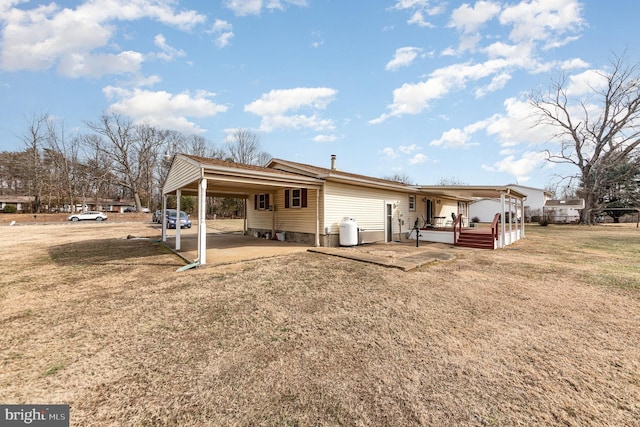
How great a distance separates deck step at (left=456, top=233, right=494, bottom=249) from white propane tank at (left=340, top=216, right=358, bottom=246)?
5.46m

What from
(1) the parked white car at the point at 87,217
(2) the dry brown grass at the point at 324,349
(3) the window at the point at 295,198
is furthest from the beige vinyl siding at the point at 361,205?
(1) the parked white car at the point at 87,217

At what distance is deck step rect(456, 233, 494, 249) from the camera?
38.7 ft

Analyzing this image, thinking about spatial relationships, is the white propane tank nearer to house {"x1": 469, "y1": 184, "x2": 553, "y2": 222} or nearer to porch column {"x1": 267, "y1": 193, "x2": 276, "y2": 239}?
porch column {"x1": 267, "y1": 193, "x2": 276, "y2": 239}

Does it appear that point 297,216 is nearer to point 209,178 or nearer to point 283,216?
point 283,216

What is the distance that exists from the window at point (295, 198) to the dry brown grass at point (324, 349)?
5855 millimetres

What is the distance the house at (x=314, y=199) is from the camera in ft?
29.7

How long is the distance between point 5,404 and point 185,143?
50.2 m

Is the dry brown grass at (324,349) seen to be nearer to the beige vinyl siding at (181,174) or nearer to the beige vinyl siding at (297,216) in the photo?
the beige vinyl siding at (181,174)

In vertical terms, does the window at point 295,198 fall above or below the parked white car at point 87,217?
above

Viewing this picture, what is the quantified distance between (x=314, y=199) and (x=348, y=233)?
2.10 m

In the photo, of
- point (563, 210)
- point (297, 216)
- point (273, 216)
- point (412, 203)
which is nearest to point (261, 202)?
point (273, 216)

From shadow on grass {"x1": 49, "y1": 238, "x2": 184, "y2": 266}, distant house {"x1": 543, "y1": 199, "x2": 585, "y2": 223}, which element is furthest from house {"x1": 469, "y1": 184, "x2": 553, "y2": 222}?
shadow on grass {"x1": 49, "y1": 238, "x2": 184, "y2": 266}

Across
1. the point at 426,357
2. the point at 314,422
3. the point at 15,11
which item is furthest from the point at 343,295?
the point at 15,11

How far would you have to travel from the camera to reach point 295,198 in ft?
40.4
